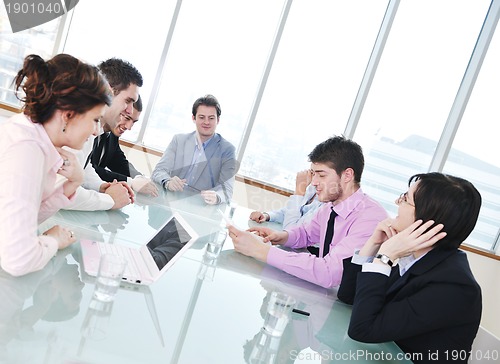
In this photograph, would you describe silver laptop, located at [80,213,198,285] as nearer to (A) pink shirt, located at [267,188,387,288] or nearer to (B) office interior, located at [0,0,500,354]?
(A) pink shirt, located at [267,188,387,288]

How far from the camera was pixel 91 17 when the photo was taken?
499 centimetres

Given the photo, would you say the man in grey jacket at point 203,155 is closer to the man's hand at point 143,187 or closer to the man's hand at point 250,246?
the man's hand at point 143,187

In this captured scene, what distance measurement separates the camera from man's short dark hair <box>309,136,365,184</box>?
230cm

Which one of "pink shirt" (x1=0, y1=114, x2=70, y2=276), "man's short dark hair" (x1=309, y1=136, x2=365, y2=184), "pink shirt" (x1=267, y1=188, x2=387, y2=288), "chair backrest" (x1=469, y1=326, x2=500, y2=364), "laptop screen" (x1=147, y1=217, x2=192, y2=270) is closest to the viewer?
"pink shirt" (x1=0, y1=114, x2=70, y2=276)

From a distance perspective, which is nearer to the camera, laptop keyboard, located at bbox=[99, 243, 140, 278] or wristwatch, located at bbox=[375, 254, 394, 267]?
laptop keyboard, located at bbox=[99, 243, 140, 278]

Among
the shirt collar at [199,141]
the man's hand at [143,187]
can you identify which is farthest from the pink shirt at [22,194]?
the shirt collar at [199,141]

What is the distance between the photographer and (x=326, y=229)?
7.39 feet

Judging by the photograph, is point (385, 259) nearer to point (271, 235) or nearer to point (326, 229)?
point (326, 229)

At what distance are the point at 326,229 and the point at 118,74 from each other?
126 cm

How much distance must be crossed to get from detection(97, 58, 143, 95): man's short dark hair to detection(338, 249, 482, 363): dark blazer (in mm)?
1535

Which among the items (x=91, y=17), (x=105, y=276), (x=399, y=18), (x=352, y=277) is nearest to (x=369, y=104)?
(x=399, y=18)

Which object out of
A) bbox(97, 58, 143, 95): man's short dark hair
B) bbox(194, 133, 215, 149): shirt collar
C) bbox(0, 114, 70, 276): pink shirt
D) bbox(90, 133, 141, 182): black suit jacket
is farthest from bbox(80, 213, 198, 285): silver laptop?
bbox(194, 133, 215, 149): shirt collar

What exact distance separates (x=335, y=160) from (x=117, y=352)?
157 centimetres

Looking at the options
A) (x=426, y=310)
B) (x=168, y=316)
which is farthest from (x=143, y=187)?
(x=426, y=310)
